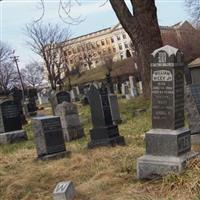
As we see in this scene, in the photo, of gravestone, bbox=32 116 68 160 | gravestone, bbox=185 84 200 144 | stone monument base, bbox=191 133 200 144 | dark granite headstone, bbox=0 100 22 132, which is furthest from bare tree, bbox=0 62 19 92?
stone monument base, bbox=191 133 200 144

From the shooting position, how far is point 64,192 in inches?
261

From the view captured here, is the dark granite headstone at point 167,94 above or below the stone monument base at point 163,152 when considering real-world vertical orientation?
above

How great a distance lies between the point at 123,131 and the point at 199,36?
59.7 meters

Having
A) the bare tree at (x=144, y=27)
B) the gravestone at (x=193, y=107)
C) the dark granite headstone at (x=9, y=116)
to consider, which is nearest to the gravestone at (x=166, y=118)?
the gravestone at (x=193, y=107)

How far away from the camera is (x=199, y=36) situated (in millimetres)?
71438

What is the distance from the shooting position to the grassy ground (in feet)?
21.4

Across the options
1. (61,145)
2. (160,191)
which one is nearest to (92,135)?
(61,145)

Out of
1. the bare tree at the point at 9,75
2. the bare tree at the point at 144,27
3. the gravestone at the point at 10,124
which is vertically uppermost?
the bare tree at the point at 9,75

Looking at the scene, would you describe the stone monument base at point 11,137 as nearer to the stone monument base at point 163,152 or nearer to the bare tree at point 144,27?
the bare tree at point 144,27

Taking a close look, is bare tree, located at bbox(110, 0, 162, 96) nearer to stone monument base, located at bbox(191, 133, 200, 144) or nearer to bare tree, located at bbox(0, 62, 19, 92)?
stone monument base, located at bbox(191, 133, 200, 144)

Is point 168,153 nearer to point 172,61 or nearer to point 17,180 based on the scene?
point 172,61

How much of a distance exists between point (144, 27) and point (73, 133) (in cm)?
697

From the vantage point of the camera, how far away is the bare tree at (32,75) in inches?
3649

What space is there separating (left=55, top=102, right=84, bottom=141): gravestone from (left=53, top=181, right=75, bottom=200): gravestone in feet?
23.9
